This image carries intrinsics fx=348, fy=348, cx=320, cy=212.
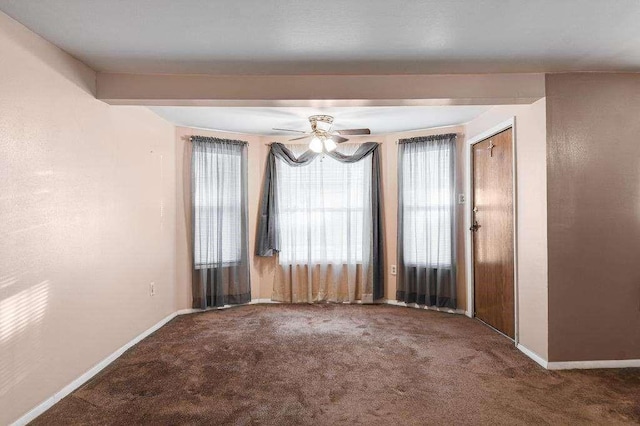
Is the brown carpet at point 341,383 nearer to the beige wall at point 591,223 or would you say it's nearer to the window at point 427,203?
the beige wall at point 591,223

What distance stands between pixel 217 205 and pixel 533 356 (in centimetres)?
369

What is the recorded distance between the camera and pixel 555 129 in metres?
2.73

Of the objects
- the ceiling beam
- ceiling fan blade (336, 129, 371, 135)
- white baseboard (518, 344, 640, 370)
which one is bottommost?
white baseboard (518, 344, 640, 370)

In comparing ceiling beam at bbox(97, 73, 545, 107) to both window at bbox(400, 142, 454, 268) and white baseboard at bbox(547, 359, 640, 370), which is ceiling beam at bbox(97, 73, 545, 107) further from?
white baseboard at bbox(547, 359, 640, 370)

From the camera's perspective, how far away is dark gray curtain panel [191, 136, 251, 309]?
4355mm

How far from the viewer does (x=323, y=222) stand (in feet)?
15.8

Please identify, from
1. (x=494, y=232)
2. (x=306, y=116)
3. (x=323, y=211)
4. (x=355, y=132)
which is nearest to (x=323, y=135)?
(x=306, y=116)

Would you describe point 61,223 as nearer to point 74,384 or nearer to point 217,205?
point 74,384

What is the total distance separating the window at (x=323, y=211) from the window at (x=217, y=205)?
595mm

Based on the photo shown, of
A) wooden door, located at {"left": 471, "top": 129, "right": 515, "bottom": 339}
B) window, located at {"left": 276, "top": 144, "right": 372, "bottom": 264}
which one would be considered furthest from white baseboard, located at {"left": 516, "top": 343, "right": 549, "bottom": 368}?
window, located at {"left": 276, "top": 144, "right": 372, "bottom": 264}

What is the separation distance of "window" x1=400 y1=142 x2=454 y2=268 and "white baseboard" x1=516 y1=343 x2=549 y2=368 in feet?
4.50

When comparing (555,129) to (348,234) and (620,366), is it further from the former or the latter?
(348,234)

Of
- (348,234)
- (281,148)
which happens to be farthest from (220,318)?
(281,148)

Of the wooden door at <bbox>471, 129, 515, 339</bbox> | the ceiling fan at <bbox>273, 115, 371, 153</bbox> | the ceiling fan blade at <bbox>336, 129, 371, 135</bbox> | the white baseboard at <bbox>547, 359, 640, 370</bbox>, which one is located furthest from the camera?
the ceiling fan at <bbox>273, 115, 371, 153</bbox>
